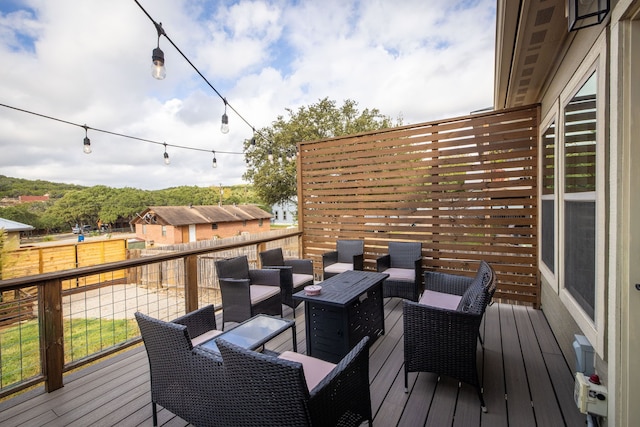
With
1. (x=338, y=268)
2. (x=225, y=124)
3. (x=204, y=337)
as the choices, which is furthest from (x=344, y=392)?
(x=225, y=124)

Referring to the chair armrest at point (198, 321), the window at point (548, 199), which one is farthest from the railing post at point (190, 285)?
the window at point (548, 199)

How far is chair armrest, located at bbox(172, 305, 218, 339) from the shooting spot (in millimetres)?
2059

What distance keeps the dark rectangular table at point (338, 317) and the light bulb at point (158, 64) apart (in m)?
2.55

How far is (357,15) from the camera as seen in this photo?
5.88 meters

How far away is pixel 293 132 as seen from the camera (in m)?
12.8

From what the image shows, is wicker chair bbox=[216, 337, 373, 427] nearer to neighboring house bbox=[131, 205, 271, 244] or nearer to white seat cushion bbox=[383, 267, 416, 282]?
white seat cushion bbox=[383, 267, 416, 282]

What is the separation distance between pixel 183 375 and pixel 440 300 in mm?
2236

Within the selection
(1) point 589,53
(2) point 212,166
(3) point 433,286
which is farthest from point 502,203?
(2) point 212,166

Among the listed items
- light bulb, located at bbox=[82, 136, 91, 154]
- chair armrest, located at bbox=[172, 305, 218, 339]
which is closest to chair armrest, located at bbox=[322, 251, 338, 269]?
chair armrest, located at bbox=[172, 305, 218, 339]

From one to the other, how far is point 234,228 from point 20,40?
15.5 meters

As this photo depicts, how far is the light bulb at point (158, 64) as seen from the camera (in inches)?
109

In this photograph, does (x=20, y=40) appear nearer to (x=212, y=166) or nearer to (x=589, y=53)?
(x=212, y=166)

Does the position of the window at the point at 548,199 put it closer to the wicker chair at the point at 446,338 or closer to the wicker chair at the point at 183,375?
the wicker chair at the point at 446,338

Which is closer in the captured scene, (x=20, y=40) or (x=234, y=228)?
(x=20, y=40)
